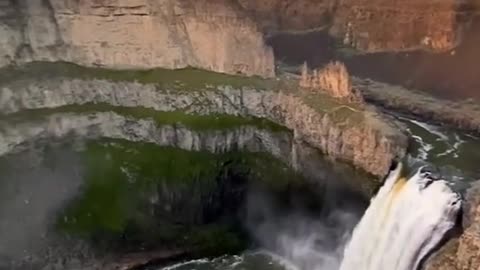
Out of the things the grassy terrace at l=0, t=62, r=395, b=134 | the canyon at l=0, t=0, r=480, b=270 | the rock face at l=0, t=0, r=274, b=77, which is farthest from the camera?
the rock face at l=0, t=0, r=274, b=77

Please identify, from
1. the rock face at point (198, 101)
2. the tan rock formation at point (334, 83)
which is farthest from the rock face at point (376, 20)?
the rock face at point (198, 101)

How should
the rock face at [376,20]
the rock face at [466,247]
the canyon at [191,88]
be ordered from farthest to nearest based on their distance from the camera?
the rock face at [376,20], the canyon at [191,88], the rock face at [466,247]

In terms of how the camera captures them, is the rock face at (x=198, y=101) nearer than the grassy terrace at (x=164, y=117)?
Yes

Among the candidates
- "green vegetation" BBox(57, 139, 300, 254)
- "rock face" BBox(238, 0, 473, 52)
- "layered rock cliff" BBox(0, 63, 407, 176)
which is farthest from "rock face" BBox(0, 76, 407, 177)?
"rock face" BBox(238, 0, 473, 52)

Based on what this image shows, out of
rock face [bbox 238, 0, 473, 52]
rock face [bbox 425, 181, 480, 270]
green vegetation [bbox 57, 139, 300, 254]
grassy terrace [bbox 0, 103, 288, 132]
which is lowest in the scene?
green vegetation [bbox 57, 139, 300, 254]

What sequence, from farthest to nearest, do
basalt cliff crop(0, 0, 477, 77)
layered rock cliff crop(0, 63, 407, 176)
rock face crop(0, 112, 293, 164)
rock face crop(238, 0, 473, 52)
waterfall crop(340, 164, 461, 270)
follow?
rock face crop(238, 0, 473, 52), basalt cliff crop(0, 0, 477, 77), rock face crop(0, 112, 293, 164), layered rock cliff crop(0, 63, 407, 176), waterfall crop(340, 164, 461, 270)

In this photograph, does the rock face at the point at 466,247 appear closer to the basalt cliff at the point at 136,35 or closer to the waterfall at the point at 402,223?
the waterfall at the point at 402,223

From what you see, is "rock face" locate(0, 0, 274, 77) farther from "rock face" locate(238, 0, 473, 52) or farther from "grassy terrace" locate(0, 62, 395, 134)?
"rock face" locate(238, 0, 473, 52)

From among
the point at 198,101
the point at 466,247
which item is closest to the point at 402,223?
the point at 466,247
